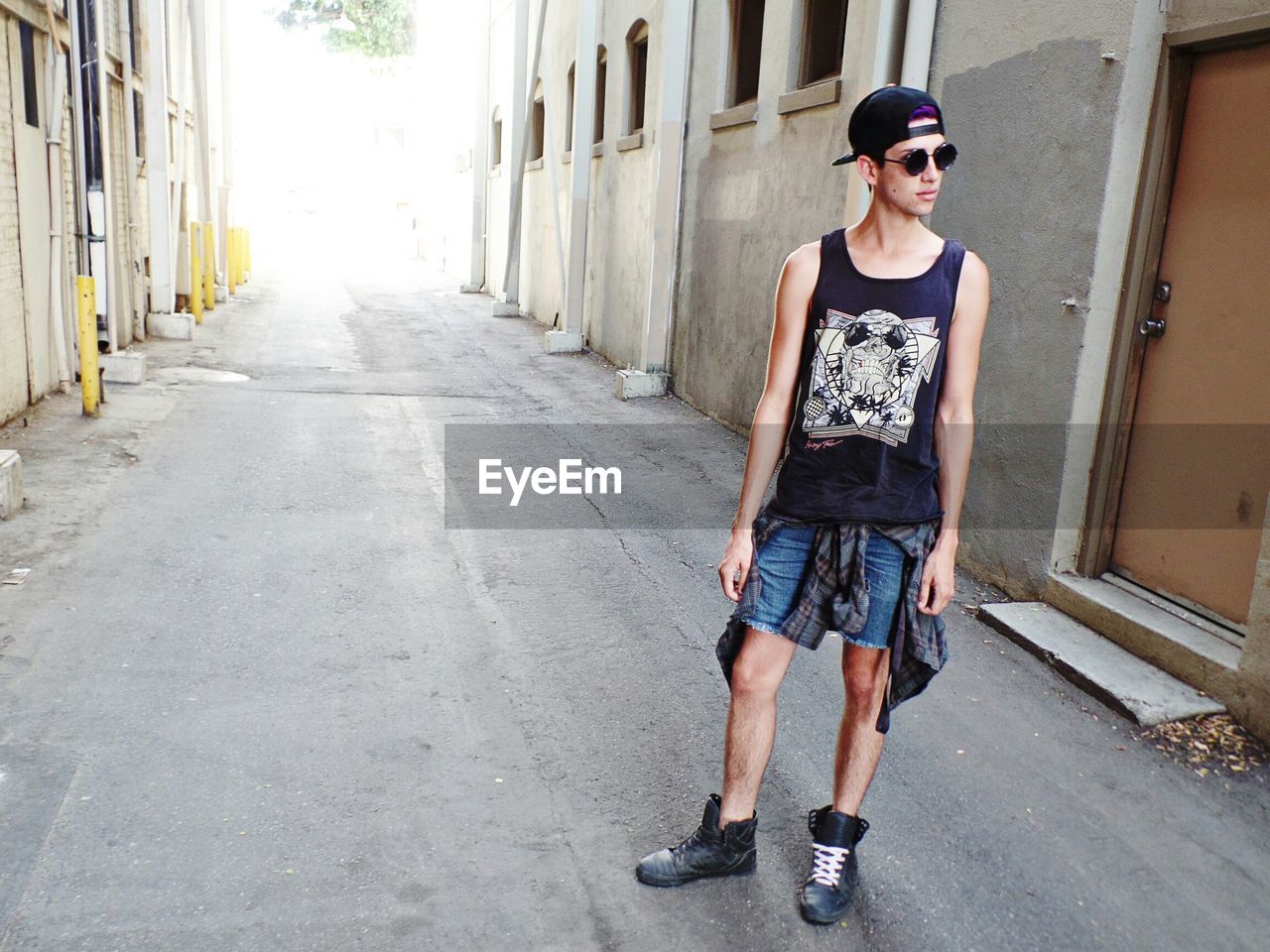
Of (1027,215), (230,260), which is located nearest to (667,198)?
(1027,215)

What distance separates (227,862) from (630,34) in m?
12.4

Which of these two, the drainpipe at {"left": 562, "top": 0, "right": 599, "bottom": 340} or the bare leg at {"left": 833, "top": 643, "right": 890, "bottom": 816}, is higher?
the drainpipe at {"left": 562, "top": 0, "right": 599, "bottom": 340}

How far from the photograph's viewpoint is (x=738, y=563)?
113 inches

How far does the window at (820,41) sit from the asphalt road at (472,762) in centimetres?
407

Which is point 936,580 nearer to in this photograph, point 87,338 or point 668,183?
point 87,338

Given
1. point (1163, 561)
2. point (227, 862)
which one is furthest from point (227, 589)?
point (1163, 561)

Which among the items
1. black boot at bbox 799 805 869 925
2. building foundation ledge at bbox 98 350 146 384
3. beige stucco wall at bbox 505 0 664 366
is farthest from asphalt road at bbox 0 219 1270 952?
beige stucco wall at bbox 505 0 664 366

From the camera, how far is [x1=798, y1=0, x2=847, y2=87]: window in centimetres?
873

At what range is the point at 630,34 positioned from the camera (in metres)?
13.6

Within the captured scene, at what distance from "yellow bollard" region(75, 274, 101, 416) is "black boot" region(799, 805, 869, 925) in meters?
7.54

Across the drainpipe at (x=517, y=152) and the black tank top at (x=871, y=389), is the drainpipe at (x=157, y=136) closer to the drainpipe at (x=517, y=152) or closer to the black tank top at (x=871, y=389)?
the drainpipe at (x=517, y=152)

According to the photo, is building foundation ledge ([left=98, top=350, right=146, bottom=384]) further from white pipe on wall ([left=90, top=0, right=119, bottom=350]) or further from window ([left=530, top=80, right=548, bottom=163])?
window ([left=530, top=80, right=548, bottom=163])

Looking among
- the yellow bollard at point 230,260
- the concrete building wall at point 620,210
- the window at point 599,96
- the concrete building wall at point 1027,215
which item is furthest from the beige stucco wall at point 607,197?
the concrete building wall at point 1027,215

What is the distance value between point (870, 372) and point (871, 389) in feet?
0.14
